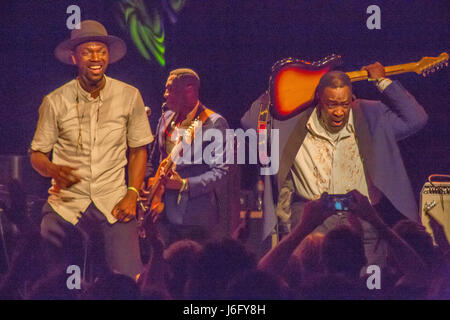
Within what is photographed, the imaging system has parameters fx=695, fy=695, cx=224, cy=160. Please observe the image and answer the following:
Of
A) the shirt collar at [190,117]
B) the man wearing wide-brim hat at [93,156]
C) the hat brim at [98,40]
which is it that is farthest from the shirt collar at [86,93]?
the shirt collar at [190,117]

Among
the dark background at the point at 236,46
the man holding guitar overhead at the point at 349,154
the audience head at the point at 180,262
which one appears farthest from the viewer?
the dark background at the point at 236,46

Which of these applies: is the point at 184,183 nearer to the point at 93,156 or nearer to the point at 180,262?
the point at 180,262

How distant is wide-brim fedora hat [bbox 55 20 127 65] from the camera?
5.67 m

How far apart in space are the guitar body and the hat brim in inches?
52.4

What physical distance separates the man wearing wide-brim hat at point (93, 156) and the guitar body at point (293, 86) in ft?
3.73

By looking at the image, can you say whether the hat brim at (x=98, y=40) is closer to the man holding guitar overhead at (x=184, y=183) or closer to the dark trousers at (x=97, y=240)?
the man holding guitar overhead at (x=184, y=183)

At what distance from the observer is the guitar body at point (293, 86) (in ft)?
19.6

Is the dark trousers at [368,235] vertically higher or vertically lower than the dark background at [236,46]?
lower

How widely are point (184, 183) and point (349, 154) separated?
1.43m

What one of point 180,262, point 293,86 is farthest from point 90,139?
point 293,86

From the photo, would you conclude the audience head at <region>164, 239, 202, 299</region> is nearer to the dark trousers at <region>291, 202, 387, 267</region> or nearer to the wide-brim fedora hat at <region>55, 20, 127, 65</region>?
the dark trousers at <region>291, 202, 387, 267</region>

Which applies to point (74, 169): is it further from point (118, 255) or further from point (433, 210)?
point (433, 210)

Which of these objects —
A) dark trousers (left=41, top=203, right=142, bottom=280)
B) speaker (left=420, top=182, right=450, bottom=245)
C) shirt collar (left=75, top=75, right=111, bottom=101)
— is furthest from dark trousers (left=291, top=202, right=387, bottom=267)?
shirt collar (left=75, top=75, right=111, bottom=101)

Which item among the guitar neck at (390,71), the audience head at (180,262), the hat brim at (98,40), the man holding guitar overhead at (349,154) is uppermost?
the hat brim at (98,40)
